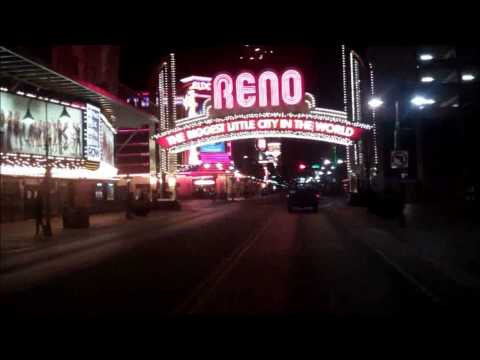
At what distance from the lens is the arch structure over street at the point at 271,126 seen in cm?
4397

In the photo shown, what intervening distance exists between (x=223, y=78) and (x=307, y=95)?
229 inches

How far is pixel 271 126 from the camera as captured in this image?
4428cm

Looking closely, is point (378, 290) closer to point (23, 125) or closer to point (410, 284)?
point (410, 284)

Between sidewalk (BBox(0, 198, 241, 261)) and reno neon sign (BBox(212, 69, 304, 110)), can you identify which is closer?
sidewalk (BBox(0, 198, 241, 261))

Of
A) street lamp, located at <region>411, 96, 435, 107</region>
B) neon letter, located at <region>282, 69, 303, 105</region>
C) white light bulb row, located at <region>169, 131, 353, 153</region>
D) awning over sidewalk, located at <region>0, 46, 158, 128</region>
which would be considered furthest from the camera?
street lamp, located at <region>411, 96, 435, 107</region>

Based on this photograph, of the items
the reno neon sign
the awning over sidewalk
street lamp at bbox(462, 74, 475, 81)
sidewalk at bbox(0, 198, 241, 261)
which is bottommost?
sidewalk at bbox(0, 198, 241, 261)

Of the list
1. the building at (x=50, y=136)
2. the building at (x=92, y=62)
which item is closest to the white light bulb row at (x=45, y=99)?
the building at (x=50, y=136)

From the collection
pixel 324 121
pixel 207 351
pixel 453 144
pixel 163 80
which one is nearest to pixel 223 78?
pixel 163 80

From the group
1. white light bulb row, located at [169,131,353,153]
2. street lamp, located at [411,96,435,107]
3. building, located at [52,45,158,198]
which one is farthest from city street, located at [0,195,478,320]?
street lamp, located at [411,96,435,107]

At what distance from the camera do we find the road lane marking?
1012 cm

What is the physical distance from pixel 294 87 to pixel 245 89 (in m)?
3.29

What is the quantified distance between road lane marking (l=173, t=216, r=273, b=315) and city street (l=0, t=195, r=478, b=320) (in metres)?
0.02

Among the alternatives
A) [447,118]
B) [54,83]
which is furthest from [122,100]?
[447,118]

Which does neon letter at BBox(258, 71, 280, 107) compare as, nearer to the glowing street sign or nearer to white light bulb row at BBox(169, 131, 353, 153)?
the glowing street sign
